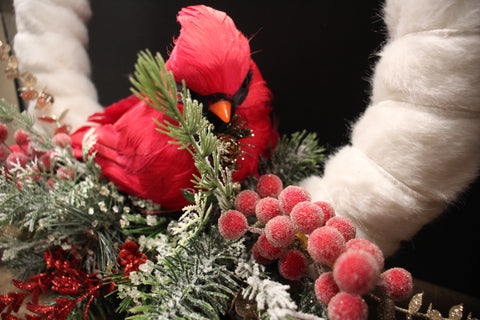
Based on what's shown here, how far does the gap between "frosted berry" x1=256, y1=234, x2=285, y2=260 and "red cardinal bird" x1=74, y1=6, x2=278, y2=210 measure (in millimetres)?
157

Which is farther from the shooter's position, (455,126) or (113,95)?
(113,95)

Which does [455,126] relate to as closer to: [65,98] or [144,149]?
[144,149]

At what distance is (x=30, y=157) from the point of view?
59 centimetres

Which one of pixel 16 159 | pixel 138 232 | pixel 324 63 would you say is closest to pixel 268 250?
pixel 138 232

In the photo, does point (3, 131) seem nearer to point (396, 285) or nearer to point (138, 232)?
point (138, 232)

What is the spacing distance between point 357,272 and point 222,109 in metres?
0.29

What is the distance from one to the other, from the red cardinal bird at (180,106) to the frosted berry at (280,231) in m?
0.18

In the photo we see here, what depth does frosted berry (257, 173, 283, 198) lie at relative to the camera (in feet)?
1.49

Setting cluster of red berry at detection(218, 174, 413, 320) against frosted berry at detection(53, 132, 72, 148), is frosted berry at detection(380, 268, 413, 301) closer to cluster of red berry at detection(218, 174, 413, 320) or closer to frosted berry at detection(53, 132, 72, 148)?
cluster of red berry at detection(218, 174, 413, 320)

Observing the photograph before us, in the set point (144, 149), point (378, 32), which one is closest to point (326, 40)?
point (378, 32)

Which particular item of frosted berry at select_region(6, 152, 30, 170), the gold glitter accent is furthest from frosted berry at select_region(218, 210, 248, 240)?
the gold glitter accent

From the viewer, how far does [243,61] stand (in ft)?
1.54

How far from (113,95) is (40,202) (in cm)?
35

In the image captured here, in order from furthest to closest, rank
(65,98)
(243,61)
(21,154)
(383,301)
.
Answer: (65,98) < (21,154) < (243,61) < (383,301)
